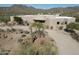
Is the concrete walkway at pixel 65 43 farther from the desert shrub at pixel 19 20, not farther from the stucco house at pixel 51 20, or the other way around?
the desert shrub at pixel 19 20

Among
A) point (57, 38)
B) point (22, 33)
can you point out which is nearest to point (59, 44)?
point (57, 38)

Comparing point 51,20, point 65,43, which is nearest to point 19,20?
point 51,20

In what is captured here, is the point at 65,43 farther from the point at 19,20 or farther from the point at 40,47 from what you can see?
the point at 19,20

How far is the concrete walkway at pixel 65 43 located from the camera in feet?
9.36

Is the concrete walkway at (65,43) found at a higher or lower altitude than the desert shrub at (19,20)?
lower

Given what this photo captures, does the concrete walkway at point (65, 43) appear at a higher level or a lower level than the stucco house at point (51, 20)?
lower

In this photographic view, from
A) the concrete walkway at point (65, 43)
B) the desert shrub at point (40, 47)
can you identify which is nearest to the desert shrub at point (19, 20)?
the desert shrub at point (40, 47)

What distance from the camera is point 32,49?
2.85 m

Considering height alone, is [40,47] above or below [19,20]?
below

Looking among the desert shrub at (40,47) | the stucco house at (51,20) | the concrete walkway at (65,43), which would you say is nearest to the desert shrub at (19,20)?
the stucco house at (51,20)

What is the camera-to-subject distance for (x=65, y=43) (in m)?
2.86

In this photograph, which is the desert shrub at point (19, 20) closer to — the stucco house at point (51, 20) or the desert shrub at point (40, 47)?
the stucco house at point (51, 20)

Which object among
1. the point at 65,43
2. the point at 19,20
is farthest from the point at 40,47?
the point at 19,20

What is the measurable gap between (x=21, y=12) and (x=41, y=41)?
41cm
